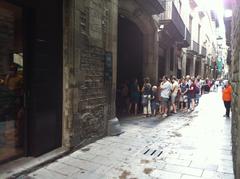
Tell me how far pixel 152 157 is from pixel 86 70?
235cm

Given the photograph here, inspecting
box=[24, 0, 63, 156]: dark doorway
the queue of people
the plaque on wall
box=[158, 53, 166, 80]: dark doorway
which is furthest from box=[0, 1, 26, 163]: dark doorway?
box=[158, 53, 166, 80]: dark doorway

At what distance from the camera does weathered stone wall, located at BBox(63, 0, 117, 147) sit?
5457 millimetres

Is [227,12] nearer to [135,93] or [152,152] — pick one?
[135,93]

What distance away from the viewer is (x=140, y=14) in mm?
10141

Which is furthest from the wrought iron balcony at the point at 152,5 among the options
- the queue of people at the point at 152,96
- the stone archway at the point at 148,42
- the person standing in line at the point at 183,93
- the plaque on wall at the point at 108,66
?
the plaque on wall at the point at 108,66

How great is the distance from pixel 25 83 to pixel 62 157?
1619 millimetres

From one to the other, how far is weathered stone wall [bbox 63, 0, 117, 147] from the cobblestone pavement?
0.47m

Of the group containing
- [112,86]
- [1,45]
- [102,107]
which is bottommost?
[102,107]

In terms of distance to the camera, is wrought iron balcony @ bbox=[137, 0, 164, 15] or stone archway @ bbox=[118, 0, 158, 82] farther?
stone archway @ bbox=[118, 0, 158, 82]

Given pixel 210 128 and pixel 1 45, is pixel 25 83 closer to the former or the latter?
pixel 1 45

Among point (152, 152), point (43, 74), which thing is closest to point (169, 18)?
point (152, 152)

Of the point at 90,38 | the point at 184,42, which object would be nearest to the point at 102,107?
the point at 90,38

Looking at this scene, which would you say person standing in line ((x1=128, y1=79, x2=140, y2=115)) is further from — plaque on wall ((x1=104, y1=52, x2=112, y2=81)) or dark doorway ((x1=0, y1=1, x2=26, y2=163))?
dark doorway ((x1=0, y1=1, x2=26, y2=163))

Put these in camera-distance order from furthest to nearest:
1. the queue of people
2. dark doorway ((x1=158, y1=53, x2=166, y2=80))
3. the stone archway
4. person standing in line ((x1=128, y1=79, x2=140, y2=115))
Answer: dark doorway ((x1=158, y1=53, x2=166, y2=80)) < the stone archway < person standing in line ((x1=128, y1=79, x2=140, y2=115)) < the queue of people
